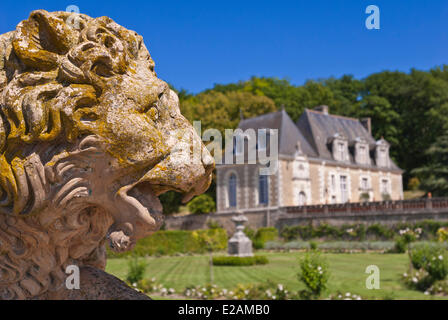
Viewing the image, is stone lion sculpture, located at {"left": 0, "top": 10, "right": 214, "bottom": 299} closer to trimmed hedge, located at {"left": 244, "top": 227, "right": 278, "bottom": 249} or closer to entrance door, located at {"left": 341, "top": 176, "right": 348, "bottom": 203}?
trimmed hedge, located at {"left": 244, "top": 227, "right": 278, "bottom": 249}

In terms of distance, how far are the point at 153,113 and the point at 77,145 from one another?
0.29 m

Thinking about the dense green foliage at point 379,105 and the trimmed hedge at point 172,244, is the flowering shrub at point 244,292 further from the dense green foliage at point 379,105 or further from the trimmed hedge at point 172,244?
the dense green foliage at point 379,105

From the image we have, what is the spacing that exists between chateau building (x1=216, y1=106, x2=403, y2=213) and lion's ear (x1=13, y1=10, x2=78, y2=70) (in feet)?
94.8

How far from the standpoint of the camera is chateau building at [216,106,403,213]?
3167 cm

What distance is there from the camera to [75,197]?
64.2 inches

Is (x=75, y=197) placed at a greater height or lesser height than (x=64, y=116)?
lesser

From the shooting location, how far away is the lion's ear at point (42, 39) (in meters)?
1.69

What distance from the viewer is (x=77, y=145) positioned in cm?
163

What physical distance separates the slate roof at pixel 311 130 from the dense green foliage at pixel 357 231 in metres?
6.11

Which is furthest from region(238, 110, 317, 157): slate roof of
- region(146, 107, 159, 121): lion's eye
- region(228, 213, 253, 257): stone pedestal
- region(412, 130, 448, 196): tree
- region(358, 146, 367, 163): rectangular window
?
region(146, 107, 159, 121): lion's eye

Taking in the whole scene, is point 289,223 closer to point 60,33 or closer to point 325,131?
point 325,131
